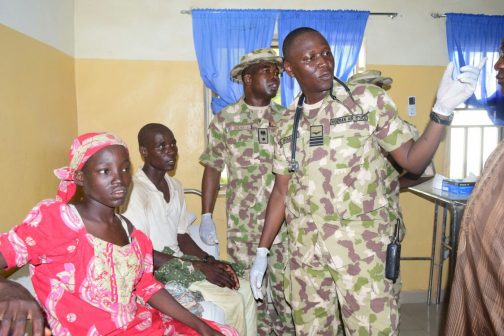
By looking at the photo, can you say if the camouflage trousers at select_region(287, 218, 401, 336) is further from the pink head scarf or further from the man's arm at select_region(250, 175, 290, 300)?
the pink head scarf

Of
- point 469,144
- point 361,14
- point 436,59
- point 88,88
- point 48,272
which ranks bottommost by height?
point 48,272

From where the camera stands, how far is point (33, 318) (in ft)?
3.28

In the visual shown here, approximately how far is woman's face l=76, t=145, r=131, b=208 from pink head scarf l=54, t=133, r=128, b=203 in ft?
0.06

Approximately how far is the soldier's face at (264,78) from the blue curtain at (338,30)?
81cm

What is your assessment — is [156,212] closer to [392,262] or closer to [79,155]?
[79,155]

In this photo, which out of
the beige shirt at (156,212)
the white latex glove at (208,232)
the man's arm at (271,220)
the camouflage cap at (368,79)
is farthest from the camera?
the camouflage cap at (368,79)

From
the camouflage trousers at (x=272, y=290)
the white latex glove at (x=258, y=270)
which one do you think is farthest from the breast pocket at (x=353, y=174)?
the camouflage trousers at (x=272, y=290)

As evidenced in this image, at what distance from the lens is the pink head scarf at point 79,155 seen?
5.22 ft

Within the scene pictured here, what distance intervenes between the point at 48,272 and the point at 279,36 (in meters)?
2.96

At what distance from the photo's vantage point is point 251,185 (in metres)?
3.00

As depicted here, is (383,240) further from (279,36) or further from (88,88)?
(88,88)

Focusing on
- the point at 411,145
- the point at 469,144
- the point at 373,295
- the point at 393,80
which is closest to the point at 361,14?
the point at 393,80

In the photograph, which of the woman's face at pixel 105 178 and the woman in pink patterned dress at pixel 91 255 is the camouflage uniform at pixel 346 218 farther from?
the woman's face at pixel 105 178

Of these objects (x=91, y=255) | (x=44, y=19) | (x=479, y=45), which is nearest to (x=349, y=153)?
(x=91, y=255)
